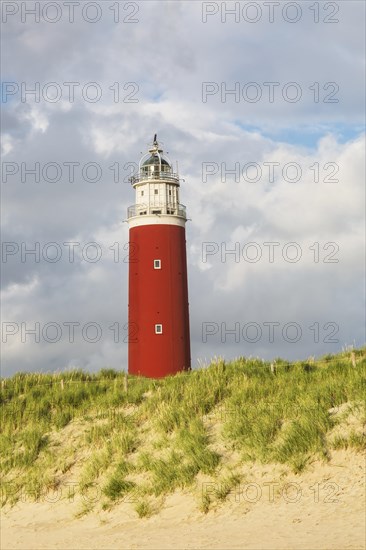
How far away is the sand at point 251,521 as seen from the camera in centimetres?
1509

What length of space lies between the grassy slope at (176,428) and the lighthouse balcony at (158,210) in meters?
16.6

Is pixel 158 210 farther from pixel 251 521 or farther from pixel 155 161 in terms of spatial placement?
pixel 251 521

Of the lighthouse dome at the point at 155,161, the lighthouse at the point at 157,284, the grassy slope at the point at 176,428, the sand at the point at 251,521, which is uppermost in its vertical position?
the lighthouse dome at the point at 155,161

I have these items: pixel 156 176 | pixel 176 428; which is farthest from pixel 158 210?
pixel 176 428

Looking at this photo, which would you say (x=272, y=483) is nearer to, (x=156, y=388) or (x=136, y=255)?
(x=156, y=388)

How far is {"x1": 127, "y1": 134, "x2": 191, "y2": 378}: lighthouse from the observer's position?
39.9m

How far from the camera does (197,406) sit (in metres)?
22.6

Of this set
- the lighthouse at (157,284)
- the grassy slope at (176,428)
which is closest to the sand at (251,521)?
the grassy slope at (176,428)

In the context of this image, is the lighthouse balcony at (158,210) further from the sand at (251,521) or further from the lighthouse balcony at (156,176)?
the sand at (251,521)

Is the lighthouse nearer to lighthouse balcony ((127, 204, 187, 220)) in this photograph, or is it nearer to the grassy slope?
lighthouse balcony ((127, 204, 187, 220))

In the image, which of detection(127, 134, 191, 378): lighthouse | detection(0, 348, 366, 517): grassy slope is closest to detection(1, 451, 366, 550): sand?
detection(0, 348, 366, 517): grassy slope

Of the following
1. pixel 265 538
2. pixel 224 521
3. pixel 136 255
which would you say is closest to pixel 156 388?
pixel 224 521

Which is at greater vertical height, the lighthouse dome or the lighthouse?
the lighthouse dome

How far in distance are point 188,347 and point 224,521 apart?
24.6 metres
